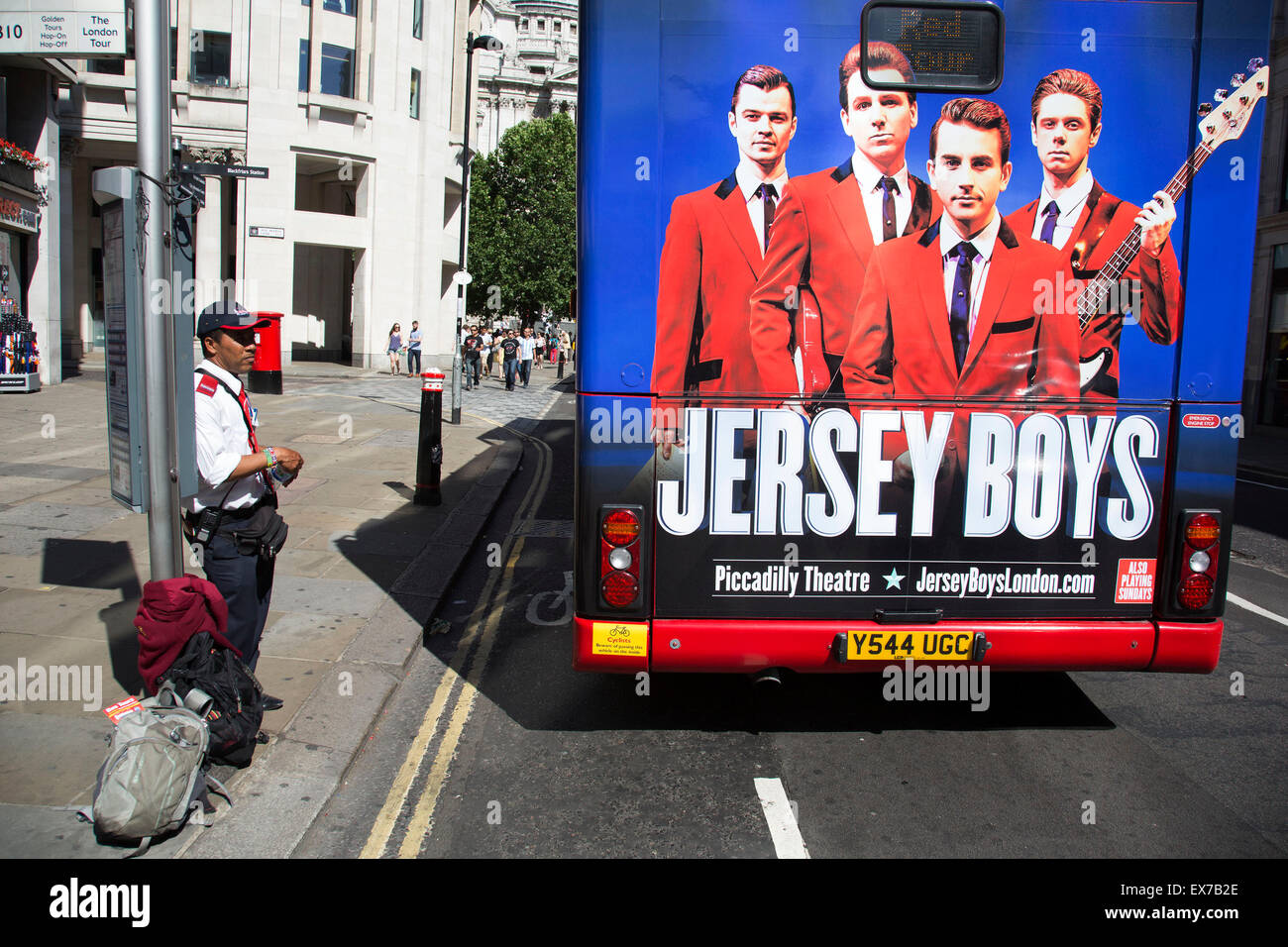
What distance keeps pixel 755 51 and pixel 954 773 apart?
350 cm

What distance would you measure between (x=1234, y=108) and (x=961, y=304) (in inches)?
56.3

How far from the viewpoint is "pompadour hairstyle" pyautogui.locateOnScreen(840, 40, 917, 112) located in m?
4.18

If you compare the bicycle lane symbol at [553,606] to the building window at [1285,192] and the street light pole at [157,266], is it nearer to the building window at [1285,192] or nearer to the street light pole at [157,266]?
the street light pole at [157,266]

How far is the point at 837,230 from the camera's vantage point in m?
4.24

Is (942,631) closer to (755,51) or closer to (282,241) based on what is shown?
(755,51)

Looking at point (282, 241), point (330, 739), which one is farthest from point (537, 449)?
point (282, 241)

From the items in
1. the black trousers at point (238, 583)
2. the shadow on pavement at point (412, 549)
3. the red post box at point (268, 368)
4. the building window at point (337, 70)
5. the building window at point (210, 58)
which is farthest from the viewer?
the building window at point (337, 70)

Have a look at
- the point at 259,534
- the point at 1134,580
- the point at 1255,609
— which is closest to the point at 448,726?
the point at 259,534

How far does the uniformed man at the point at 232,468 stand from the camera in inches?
177

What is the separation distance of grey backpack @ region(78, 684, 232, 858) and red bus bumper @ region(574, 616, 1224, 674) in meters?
1.66

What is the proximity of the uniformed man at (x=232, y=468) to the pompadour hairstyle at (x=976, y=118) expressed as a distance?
311 centimetres

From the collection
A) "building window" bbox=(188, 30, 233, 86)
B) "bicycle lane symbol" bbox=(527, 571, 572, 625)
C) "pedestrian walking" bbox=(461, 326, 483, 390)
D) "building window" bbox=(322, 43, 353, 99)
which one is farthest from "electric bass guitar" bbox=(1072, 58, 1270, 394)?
"building window" bbox=(322, 43, 353, 99)

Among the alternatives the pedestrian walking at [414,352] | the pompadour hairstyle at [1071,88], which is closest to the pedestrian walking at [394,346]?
the pedestrian walking at [414,352]

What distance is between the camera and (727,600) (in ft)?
14.7
